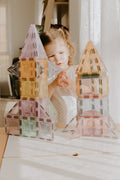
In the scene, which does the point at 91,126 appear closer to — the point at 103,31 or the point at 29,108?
the point at 29,108

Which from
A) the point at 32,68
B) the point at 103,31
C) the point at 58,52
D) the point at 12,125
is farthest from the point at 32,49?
the point at 103,31

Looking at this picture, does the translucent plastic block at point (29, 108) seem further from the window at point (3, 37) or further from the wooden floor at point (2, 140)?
the window at point (3, 37)

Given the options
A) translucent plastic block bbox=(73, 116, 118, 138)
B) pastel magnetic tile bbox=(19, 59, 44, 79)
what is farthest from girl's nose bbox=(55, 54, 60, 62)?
translucent plastic block bbox=(73, 116, 118, 138)

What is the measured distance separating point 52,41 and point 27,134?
0.44 metres

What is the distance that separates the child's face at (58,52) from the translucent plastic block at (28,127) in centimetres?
32

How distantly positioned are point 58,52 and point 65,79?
0.13 metres

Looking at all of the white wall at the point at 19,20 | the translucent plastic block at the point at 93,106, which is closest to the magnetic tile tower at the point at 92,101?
the translucent plastic block at the point at 93,106

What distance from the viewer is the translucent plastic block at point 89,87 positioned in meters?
0.99

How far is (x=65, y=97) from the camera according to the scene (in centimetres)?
120

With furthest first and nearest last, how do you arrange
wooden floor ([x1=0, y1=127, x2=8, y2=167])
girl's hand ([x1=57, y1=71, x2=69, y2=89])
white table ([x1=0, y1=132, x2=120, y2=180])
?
girl's hand ([x1=57, y1=71, x2=69, y2=89]), wooden floor ([x1=0, y1=127, x2=8, y2=167]), white table ([x1=0, y1=132, x2=120, y2=180])

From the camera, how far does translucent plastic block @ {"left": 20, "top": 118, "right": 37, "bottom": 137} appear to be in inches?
39.0

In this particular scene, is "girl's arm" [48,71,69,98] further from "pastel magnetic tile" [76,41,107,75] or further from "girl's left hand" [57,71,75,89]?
"pastel magnetic tile" [76,41,107,75]

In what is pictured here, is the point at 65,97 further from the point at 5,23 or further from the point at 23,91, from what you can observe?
the point at 5,23

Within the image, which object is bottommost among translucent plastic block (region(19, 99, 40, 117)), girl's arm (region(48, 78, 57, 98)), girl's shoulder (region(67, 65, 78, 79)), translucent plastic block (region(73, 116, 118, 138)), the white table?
the white table
